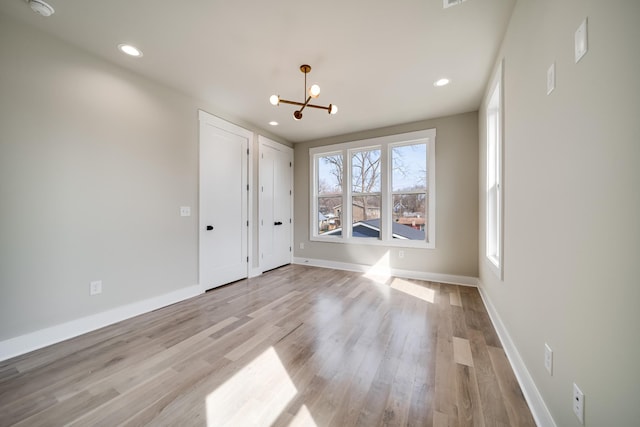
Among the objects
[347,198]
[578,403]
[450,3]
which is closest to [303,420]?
[578,403]

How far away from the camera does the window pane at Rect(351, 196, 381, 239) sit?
15.1 feet

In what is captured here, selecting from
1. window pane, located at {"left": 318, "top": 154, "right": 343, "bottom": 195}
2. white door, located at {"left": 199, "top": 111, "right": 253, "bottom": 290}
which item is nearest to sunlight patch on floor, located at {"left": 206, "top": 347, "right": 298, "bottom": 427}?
white door, located at {"left": 199, "top": 111, "right": 253, "bottom": 290}

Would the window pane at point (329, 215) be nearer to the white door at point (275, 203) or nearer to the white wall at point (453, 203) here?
the white door at point (275, 203)

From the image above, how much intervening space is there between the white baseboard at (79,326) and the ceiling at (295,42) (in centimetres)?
257

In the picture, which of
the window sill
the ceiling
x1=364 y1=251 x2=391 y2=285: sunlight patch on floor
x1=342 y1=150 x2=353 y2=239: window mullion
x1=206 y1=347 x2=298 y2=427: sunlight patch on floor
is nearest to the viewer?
x1=206 y1=347 x2=298 y2=427: sunlight patch on floor

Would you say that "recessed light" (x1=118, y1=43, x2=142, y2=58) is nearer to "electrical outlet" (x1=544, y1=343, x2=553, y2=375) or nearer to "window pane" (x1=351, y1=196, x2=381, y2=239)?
"window pane" (x1=351, y1=196, x2=381, y2=239)

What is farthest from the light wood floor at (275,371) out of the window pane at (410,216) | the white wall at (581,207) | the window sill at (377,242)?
the window pane at (410,216)

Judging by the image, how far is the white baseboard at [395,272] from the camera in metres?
3.85

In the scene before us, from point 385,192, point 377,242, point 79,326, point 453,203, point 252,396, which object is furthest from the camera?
point 377,242

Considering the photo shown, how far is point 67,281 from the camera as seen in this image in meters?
2.26

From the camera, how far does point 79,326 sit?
2.32 meters

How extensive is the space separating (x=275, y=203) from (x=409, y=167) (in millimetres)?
2583

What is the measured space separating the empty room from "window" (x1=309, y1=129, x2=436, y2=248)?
95mm

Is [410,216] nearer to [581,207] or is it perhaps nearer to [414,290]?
[414,290]
